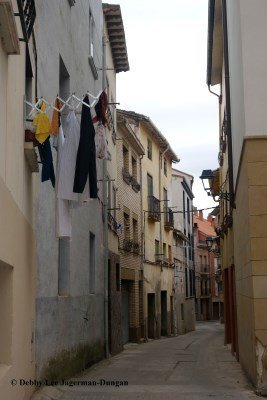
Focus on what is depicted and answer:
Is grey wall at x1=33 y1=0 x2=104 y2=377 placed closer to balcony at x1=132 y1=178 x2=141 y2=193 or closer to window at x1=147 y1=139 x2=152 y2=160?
balcony at x1=132 y1=178 x2=141 y2=193

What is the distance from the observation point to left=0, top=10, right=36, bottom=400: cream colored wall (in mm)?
6000

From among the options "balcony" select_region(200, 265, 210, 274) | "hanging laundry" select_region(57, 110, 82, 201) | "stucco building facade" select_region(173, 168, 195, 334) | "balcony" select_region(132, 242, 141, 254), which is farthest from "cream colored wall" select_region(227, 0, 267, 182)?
"balcony" select_region(200, 265, 210, 274)

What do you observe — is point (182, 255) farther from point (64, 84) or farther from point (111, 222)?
point (64, 84)

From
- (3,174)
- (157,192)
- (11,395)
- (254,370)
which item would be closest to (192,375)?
(254,370)

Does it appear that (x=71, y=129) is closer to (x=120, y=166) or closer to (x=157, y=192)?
(x=120, y=166)

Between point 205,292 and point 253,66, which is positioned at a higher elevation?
point 253,66

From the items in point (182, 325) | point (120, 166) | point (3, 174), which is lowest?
point (182, 325)

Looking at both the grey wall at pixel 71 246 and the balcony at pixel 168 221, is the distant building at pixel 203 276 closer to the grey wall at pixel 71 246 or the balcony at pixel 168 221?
the balcony at pixel 168 221

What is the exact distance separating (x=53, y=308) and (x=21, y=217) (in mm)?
3302

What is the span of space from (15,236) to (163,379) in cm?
598

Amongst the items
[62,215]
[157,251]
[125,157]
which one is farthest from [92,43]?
[157,251]

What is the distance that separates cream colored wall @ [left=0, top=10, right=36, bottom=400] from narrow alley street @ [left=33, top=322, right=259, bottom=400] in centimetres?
154

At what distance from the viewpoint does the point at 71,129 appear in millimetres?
8055

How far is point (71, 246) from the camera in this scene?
12047mm
